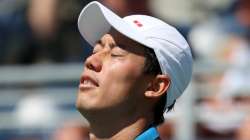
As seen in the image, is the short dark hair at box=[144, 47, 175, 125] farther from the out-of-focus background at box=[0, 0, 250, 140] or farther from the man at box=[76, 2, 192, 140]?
the out-of-focus background at box=[0, 0, 250, 140]

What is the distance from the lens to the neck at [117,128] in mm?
3551

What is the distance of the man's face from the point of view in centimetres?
352

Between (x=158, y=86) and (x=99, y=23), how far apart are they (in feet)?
1.25

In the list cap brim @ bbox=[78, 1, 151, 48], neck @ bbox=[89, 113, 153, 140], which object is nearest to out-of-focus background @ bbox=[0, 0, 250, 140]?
cap brim @ bbox=[78, 1, 151, 48]

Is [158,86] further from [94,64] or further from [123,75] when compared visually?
[94,64]

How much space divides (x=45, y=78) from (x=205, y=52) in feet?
4.25

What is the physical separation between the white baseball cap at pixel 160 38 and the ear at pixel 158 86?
1.1 inches

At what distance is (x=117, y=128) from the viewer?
11.7 feet

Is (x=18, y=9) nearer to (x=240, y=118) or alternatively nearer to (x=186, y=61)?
(x=240, y=118)

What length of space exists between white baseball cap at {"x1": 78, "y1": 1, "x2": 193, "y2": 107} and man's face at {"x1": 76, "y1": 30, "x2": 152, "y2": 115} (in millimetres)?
55

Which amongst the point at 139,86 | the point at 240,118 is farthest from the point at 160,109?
the point at 240,118

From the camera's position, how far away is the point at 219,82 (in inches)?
257

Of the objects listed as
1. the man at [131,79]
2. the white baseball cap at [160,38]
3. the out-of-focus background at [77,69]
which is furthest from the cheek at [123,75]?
the out-of-focus background at [77,69]

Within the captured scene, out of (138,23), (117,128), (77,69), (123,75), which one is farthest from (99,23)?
(77,69)
